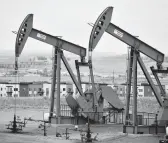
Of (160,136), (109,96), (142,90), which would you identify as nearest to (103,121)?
(109,96)

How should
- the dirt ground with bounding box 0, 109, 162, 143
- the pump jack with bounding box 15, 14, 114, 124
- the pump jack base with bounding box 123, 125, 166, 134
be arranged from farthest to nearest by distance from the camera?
the pump jack with bounding box 15, 14, 114, 124 → the pump jack base with bounding box 123, 125, 166, 134 → the dirt ground with bounding box 0, 109, 162, 143

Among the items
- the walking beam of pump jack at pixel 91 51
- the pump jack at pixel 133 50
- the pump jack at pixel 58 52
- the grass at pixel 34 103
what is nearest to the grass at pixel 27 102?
the grass at pixel 34 103

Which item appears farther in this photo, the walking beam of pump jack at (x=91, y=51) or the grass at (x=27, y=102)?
the grass at (x=27, y=102)

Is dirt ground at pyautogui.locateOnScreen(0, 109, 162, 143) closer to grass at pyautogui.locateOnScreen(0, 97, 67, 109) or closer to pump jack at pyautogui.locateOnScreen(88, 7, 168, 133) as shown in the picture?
pump jack at pyautogui.locateOnScreen(88, 7, 168, 133)

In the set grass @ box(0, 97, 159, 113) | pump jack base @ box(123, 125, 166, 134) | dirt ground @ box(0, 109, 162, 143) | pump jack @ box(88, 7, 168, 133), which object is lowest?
dirt ground @ box(0, 109, 162, 143)

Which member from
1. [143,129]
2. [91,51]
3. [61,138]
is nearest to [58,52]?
[91,51]

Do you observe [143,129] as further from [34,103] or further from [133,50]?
[34,103]

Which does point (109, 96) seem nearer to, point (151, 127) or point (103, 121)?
point (103, 121)

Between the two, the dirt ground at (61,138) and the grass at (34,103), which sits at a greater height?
the grass at (34,103)

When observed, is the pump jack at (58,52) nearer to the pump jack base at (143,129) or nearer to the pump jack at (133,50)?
the pump jack at (133,50)

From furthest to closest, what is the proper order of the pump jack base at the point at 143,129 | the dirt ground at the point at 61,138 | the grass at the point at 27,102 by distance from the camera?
1. the grass at the point at 27,102
2. the pump jack base at the point at 143,129
3. the dirt ground at the point at 61,138

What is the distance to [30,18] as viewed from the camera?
22375 millimetres

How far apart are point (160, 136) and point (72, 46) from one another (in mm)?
7363

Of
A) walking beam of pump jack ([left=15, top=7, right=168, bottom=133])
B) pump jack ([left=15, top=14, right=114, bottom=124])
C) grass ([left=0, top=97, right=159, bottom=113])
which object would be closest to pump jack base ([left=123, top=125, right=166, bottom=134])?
walking beam of pump jack ([left=15, top=7, right=168, bottom=133])
